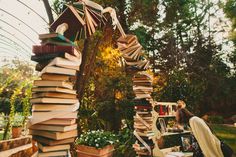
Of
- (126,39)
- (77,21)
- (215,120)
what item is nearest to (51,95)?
(77,21)

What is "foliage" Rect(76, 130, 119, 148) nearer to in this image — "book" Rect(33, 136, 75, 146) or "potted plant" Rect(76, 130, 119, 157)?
"potted plant" Rect(76, 130, 119, 157)

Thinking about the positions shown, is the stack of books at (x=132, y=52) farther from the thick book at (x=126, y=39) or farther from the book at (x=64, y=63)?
the book at (x=64, y=63)

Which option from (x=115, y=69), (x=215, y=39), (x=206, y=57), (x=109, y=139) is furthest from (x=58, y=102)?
(x=215, y=39)

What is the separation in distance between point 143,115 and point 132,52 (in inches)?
32.1

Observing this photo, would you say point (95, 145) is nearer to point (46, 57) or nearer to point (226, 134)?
point (46, 57)

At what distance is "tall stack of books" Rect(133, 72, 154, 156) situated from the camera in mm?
3170

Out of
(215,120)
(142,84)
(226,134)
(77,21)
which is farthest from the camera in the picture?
(215,120)

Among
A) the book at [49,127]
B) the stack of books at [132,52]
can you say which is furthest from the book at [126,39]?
the book at [49,127]

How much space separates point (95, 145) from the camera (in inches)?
156

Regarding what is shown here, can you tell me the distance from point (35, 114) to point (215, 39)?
51.1ft

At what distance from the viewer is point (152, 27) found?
472 inches

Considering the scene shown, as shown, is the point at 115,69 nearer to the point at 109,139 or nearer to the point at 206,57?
the point at 109,139

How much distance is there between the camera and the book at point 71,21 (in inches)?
59.7

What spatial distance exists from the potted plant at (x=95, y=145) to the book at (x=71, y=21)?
261 cm
